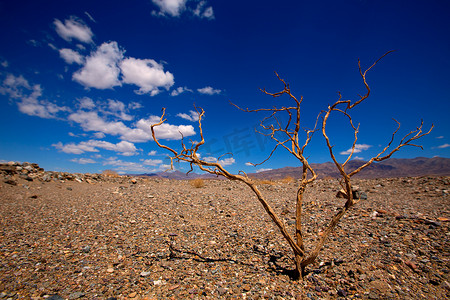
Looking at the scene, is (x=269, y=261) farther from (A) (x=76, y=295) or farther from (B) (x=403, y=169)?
(B) (x=403, y=169)

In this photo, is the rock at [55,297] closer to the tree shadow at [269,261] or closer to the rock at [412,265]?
the tree shadow at [269,261]

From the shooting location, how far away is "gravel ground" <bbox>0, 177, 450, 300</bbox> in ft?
9.79

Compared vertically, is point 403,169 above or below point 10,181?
above

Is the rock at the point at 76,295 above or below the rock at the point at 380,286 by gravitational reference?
below

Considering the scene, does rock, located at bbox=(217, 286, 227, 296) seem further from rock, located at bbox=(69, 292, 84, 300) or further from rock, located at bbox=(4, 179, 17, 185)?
rock, located at bbox=(4, 179, 17, 185)

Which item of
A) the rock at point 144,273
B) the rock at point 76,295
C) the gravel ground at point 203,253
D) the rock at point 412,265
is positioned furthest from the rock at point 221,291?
the rock at point 412,265

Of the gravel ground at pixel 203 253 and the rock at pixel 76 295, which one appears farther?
the gravel ground at pixel 203 253

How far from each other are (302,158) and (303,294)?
7.02ft

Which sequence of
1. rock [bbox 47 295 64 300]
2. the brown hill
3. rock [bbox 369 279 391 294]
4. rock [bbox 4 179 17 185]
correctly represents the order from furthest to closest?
1. the brown hill
2. rock [bbox 4 179 17 185]
3. rock [bbox 369 279 391 294]
4. rock [bbox 47 295 64 300]

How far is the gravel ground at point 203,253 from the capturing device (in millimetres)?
2984

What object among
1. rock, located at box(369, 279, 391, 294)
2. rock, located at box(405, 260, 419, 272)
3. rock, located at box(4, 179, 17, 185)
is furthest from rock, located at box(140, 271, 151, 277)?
rock, located at box(4, 179, 17, 185)

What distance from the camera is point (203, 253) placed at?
13.6ft

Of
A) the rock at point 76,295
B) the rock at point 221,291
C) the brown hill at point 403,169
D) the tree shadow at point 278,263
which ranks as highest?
the brown hill at point 403,169

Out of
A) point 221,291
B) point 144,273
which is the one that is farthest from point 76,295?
point 221,291
